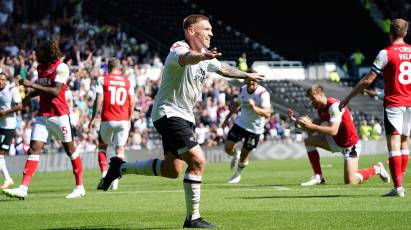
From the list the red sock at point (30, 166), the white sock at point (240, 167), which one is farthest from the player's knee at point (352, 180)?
the red sock at point (30, 166)

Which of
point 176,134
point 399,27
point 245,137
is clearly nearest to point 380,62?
point 399,27

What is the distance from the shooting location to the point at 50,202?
50.5 feet

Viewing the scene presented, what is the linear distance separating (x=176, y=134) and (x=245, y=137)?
426 inches

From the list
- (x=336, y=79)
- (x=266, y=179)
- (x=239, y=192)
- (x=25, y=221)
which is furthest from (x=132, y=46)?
(x=25, y=221)

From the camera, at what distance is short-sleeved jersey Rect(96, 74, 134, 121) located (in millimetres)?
19734

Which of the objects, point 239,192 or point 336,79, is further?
point 336,79

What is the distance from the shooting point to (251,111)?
22.0 m

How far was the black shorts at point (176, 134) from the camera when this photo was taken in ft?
37.0

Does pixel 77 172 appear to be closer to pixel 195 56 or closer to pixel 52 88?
pixel 52 88

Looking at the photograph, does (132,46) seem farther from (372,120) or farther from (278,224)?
(278,224)

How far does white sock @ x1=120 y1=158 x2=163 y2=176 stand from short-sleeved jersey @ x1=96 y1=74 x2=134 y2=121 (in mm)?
7247

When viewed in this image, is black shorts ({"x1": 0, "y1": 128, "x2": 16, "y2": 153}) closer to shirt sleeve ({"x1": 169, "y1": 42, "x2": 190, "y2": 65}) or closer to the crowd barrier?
the crowd barrier

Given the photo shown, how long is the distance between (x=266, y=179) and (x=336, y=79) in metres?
27.6

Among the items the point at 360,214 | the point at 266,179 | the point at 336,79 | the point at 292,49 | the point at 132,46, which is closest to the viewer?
the point at 360,214
